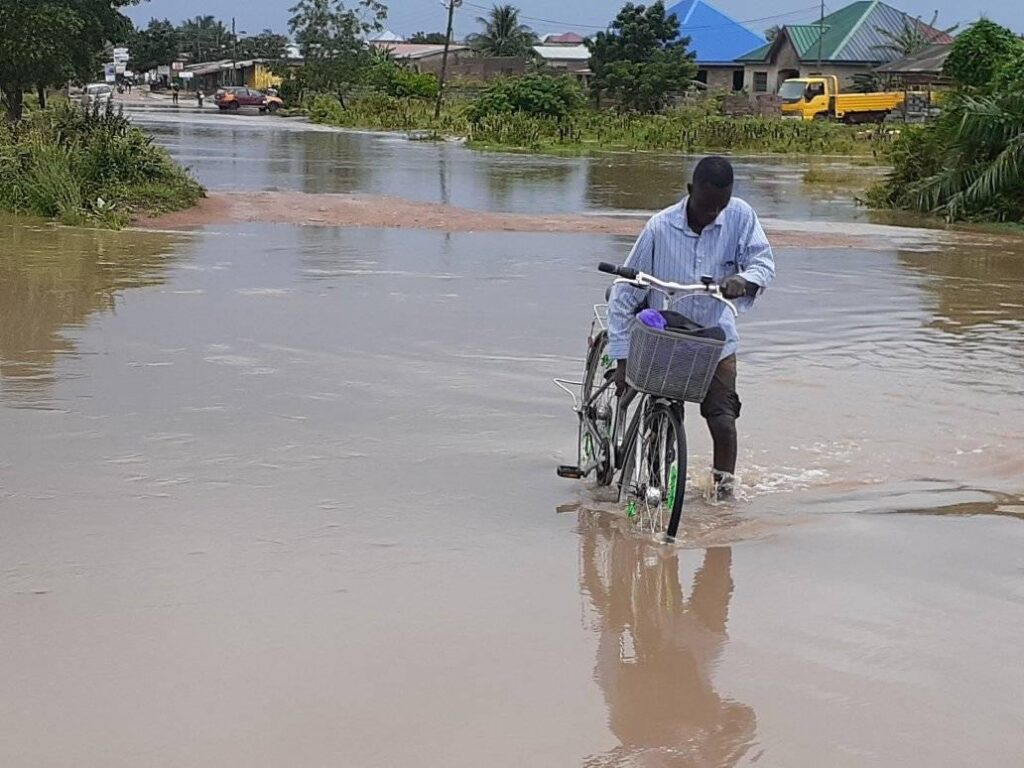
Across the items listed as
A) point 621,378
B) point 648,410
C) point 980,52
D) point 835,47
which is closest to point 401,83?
point 835,47

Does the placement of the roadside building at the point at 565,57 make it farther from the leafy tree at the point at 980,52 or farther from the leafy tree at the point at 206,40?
the leafy tree at the point at 980,52

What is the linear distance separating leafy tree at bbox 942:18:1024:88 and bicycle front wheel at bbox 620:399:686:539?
60.9 feet

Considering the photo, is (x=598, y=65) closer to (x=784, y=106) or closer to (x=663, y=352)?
(x=784, y=106)

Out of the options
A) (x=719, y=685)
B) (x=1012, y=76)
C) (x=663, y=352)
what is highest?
(x=1012, y=76)

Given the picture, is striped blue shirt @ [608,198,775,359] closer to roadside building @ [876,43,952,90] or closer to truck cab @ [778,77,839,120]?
roadside building @ [876,43,952,90]

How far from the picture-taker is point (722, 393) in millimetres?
6051

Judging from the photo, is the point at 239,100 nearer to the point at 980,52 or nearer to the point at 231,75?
the point at 231,75

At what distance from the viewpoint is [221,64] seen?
120875 mm

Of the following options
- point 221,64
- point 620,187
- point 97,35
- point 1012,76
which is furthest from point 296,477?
point 221,64

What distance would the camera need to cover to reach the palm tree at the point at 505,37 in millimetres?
100062

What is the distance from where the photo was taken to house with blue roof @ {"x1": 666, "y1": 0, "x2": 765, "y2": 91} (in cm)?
8256

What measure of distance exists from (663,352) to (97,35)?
119 ft

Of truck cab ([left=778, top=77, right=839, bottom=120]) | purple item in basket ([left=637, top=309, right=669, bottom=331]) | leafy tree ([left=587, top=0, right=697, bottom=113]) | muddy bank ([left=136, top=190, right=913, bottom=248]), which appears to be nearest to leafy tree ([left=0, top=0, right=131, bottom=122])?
muddy bank ([left=136, top=190, right=913, bottom=248])

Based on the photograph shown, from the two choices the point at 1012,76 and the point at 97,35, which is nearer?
the point at 1012,76
